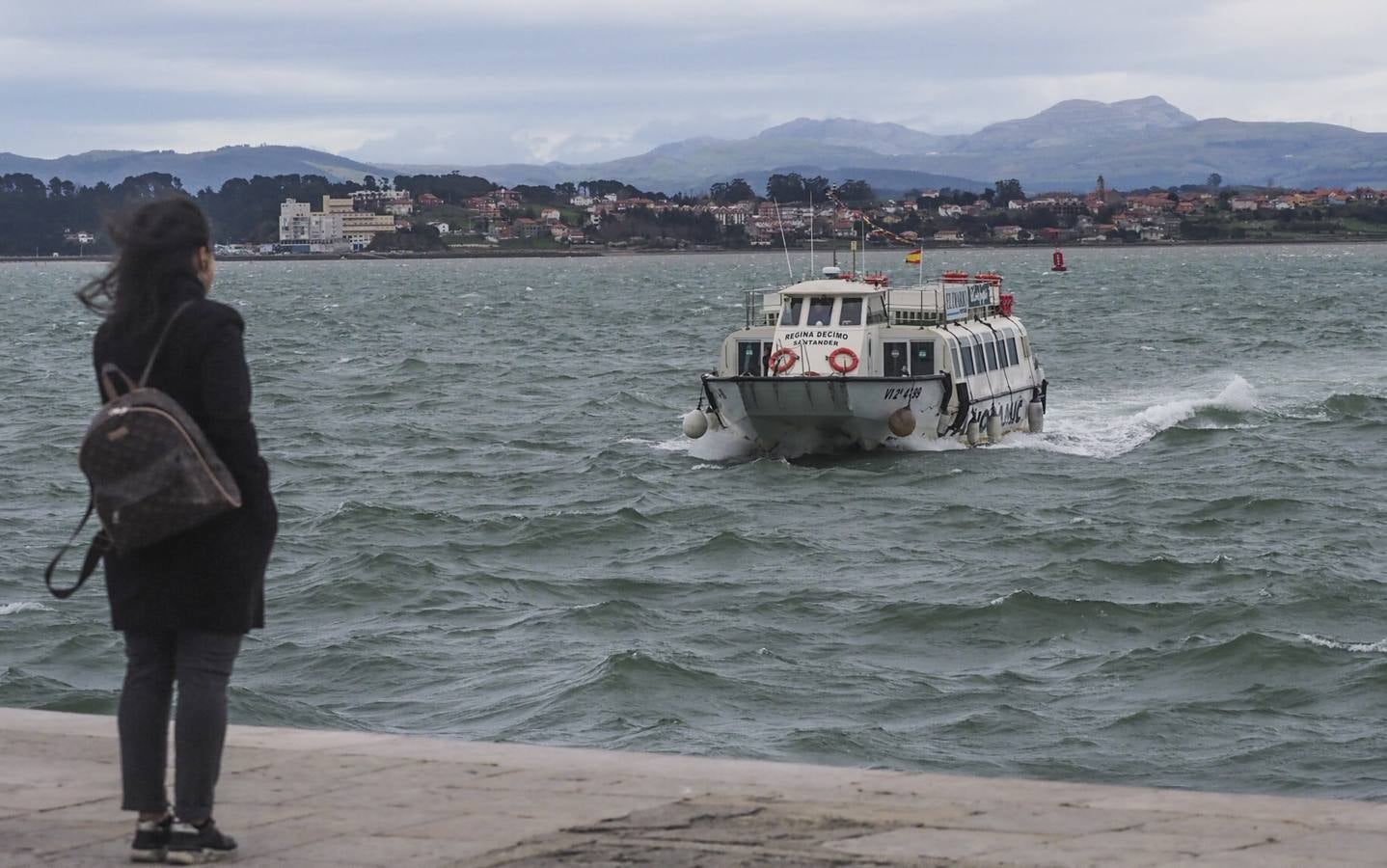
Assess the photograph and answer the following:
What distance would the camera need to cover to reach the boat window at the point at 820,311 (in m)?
34.6

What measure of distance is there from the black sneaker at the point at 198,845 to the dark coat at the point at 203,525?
64 centimetres

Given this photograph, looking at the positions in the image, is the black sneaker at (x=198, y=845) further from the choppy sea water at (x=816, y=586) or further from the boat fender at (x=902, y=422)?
the boat fender at (x=902, y=422)

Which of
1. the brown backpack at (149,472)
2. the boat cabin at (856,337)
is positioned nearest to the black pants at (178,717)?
the brown backpack at (149,472)

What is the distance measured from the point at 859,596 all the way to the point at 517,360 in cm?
4439

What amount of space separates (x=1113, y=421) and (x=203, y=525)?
119 ft

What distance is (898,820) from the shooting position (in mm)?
7215

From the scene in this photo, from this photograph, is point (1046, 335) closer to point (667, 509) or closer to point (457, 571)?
point (667, 509)

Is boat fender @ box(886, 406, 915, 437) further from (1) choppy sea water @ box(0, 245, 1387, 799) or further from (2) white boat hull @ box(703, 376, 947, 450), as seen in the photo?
(1) choppy sea water @ box(0, 245, 1387, 799)

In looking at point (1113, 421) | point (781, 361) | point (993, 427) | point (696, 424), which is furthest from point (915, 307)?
point (1113, 421)

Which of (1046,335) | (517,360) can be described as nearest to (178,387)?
(517,360)

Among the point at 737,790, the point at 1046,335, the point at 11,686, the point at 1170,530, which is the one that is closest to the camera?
the point at 737,790

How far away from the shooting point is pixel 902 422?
34031mm

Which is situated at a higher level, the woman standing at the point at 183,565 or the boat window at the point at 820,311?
the woman standing at the point at 183,565

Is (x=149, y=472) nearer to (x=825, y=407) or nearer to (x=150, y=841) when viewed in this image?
(x=150, y=841)
